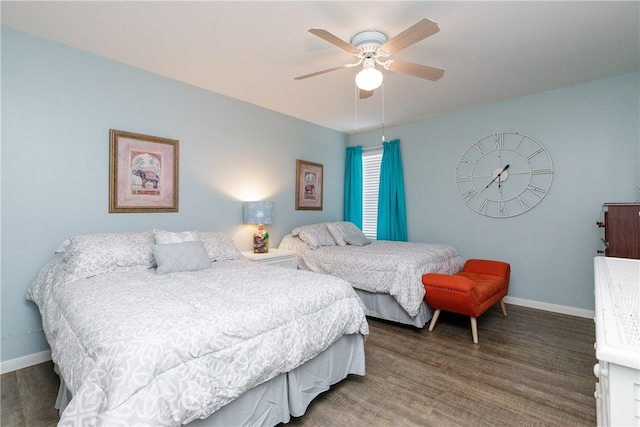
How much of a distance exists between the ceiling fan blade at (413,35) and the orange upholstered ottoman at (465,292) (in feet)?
6.46

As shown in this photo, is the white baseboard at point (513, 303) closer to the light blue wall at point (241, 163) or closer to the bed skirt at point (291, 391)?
the light blue wall at point (241, 163)

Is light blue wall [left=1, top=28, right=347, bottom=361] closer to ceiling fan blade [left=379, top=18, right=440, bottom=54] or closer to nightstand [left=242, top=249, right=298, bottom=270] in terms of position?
nightstand [left=242, top=249, right=298, bottom=270]

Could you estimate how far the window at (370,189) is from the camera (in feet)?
16.8

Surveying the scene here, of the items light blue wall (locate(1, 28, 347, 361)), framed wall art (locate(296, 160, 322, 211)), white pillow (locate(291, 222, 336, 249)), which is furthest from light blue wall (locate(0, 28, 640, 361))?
white pillow (locate(291, 222, 336, 249))

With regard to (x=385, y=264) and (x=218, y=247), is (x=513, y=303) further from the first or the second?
(x=218, y=247)

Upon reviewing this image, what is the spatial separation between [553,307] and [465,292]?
5.72 ft

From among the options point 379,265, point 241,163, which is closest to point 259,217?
point 241,163

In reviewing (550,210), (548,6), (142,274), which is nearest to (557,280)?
(550,210)

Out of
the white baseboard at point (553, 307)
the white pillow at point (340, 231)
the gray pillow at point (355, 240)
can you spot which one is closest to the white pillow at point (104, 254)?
the white pillow at point (340, 231)

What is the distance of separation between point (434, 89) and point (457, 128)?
1.04 meters

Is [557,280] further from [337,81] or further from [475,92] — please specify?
[337,81]

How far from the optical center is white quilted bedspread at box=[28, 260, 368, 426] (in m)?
1.08

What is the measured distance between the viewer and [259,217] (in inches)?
142

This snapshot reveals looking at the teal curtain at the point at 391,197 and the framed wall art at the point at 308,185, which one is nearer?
the framed wall art at the point at 308,185
